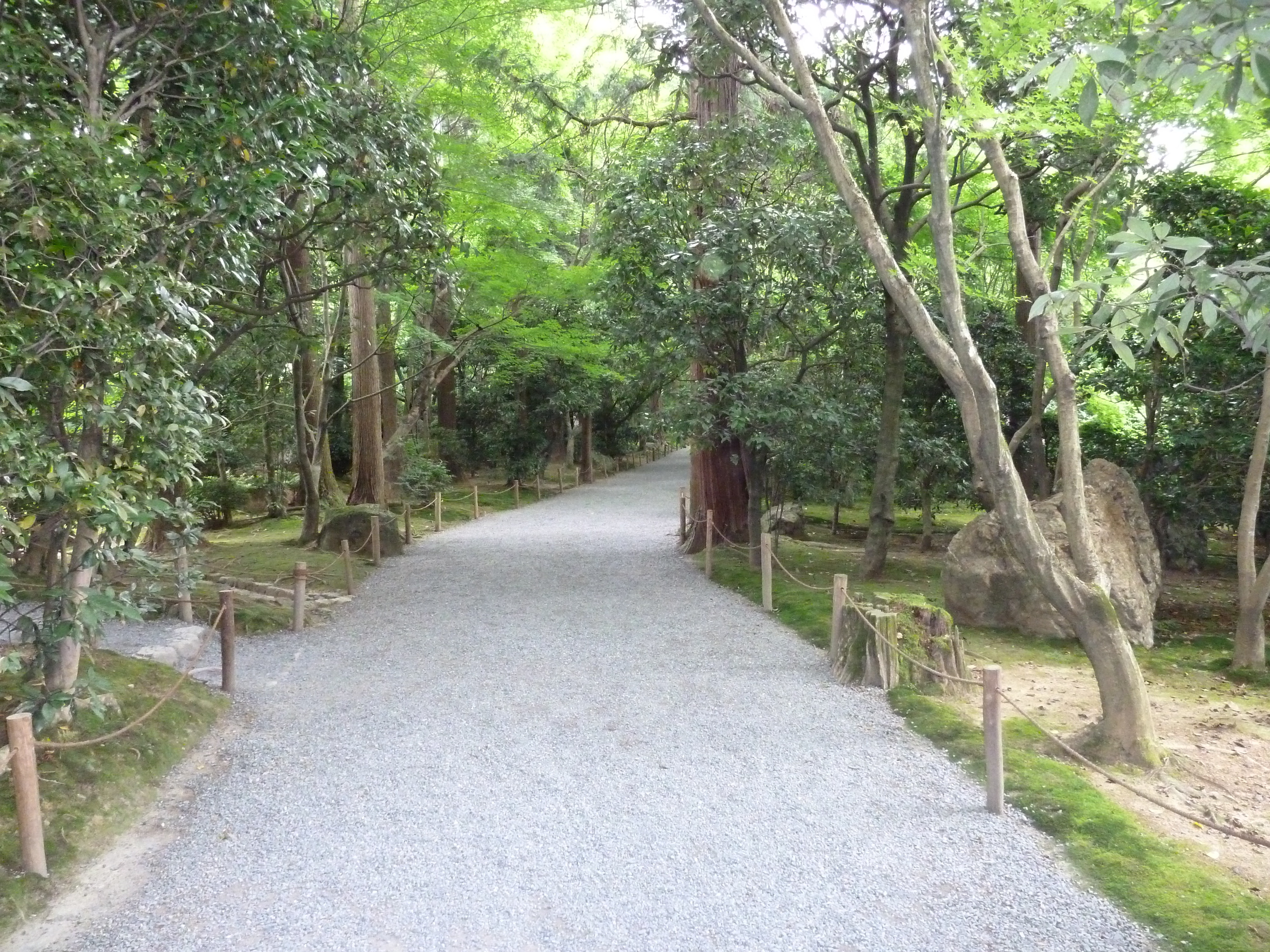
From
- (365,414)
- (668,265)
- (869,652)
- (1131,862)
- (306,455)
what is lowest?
(1131,862)

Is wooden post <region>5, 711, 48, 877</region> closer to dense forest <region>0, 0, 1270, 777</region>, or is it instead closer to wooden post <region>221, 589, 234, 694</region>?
dense forest <region>0, 0, 1270, 777</region>

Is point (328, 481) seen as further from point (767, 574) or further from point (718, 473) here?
point (767, 574)

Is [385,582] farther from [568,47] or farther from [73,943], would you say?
[568,47]

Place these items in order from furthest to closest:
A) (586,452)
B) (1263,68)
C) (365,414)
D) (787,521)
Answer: (586,452), (365,414), (787,521), (1263,68)

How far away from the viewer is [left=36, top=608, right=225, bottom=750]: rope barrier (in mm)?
3760

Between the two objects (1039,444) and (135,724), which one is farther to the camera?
(1039,444)

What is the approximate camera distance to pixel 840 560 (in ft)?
38.9

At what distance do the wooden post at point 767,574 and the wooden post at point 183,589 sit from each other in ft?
18.1

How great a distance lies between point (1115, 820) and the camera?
13.4ft

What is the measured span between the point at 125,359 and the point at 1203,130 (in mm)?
9962

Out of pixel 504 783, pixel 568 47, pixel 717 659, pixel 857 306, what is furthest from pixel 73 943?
pixel 568 47

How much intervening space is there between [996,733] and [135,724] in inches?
170

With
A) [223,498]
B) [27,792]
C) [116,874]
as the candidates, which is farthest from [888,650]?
[223,498]

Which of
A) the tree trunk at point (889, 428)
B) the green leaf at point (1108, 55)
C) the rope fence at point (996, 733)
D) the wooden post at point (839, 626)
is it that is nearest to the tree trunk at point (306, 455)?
the rope fence at point (996, 733)
